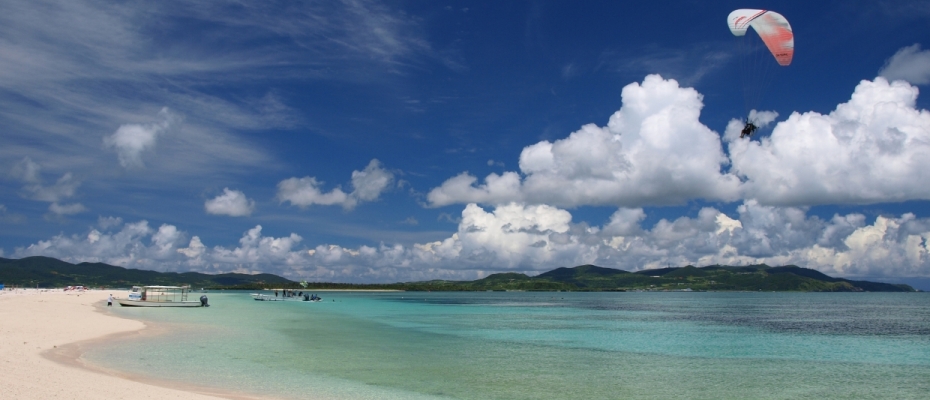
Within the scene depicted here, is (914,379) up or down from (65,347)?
down

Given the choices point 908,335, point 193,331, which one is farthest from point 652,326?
point 193,331

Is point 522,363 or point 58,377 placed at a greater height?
point 58,377

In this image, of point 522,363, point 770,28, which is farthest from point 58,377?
point 770,28

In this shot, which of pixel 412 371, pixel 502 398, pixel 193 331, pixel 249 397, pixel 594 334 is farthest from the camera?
pixel 594 334

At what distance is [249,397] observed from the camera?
Result: 21844mm

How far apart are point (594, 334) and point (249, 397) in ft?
127

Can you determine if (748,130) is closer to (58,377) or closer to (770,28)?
(770,28)

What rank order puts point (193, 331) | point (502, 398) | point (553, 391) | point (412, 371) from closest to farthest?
point (502, 398), point (553, 391), point (412, 371), point (193, 331)

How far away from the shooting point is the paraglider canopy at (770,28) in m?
38.8

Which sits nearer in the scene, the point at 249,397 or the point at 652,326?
the point at 249,397

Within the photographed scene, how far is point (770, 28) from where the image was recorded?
131ft

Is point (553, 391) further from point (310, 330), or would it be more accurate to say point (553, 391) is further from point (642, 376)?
point (310, 330)

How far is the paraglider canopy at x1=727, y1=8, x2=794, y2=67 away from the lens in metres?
38.8

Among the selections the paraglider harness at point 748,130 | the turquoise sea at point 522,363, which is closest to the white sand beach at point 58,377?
the turquoise sea at point 522,363
